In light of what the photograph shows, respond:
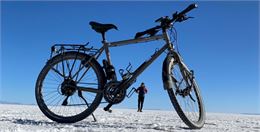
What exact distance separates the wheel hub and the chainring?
2.00 ft

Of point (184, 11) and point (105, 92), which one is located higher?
point (184, 11)

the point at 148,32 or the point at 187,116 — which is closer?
the point at 187,116

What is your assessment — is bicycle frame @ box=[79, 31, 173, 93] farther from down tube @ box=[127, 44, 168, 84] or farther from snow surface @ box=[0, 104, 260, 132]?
snow surface @ box=[0, 104, 260, 132]

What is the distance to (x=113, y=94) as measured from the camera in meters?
6.44

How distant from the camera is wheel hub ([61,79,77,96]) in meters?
6.69

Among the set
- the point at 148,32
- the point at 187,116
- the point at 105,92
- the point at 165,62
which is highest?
the point at 148,32

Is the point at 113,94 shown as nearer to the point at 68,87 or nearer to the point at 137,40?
the point at 68,87

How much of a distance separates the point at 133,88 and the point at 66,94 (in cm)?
115

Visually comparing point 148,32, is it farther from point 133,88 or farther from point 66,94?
point 66,94

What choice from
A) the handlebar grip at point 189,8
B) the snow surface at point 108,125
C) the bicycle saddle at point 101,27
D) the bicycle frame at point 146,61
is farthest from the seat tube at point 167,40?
the snow surface at point 108,125

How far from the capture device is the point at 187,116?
6070 mm

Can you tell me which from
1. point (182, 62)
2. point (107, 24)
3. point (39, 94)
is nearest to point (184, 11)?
point (182, 62)

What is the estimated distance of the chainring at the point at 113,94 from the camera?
6.42 metres

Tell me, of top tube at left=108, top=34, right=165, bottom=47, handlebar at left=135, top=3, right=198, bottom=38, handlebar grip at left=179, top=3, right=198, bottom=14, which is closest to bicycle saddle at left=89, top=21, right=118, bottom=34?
top tube at left=108, top=34, right=165, bottom=47
